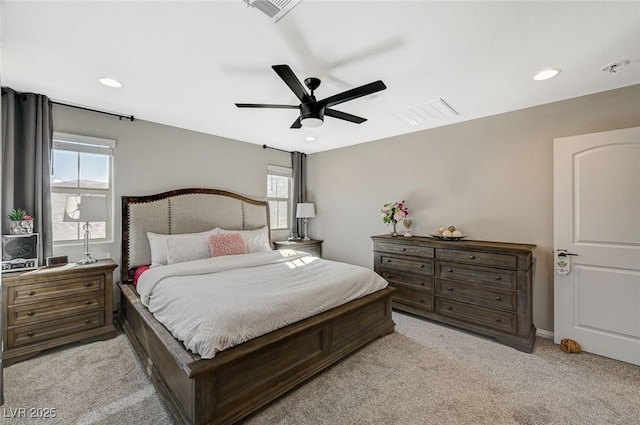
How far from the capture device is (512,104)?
300 cm

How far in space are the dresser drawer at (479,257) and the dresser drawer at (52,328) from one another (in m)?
3.82

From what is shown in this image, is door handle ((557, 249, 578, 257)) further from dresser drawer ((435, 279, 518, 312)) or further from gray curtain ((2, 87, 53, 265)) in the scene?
gray curtain ((2, 87, 53, 265))

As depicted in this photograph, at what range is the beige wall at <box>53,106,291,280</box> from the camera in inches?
127

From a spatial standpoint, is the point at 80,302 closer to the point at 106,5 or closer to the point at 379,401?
the point at 106,5

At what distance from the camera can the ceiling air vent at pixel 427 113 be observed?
9.94 feet

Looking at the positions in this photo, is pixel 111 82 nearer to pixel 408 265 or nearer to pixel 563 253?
pixel 408 265

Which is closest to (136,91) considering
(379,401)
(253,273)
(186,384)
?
(253,273)

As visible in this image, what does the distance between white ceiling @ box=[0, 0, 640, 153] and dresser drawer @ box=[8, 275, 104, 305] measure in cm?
188

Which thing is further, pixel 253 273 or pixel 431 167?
pixel 431 167

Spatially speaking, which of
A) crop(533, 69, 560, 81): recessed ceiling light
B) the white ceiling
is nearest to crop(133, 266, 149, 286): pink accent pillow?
the white ceiling

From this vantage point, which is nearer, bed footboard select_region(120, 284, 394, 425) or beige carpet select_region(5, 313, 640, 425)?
bed footboard select_region(120, 284, 394, 425)

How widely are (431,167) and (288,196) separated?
8.99 ft

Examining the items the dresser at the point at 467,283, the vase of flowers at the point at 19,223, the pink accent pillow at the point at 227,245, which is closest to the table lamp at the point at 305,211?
the pink accent pillow at the point at 227,245

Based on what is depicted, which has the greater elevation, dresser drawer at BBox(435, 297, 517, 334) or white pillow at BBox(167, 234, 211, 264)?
white pillow at BBox(167, 234, 211, 264)
